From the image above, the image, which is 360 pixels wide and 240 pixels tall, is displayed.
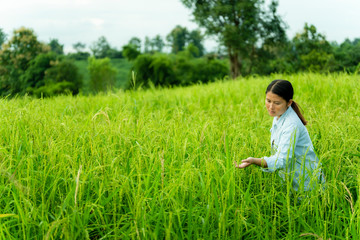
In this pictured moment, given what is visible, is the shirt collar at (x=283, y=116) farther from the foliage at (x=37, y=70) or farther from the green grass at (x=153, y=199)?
the foliage at (x=37, y=70)

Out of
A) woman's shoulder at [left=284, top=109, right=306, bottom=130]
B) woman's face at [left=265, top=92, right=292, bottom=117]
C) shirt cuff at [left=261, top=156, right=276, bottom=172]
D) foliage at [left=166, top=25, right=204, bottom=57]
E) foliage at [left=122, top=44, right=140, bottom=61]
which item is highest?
foliage at [left=166, top=25, right=204, bottom=57]

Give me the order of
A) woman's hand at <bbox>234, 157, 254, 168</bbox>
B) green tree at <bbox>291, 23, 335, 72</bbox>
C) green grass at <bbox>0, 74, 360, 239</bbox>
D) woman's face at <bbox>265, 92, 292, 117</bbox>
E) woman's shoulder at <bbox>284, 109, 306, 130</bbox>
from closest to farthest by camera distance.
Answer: green grass at <bbox>0, 74, 360, 239</bbox> → woman's hand at <bbox>234, 157, 254, 168</bbox> → woman's shoulder at <bbox>284, 109, 306, 130</bbox> → woman's face at <bbox>265, 92, 292, 117</bbox> → green tree at <bbox>291, 23, 335, 72</bbox>

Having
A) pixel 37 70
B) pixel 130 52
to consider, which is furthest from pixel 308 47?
pixel 37 70

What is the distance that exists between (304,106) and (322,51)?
34.5m

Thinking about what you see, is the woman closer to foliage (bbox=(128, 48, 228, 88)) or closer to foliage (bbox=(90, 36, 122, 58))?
foliage (bbox=(128, 48, 228, 88))

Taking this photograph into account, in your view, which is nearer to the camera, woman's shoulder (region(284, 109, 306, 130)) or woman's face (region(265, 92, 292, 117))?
woman's shoulder (region(284, 109, 306, 130))

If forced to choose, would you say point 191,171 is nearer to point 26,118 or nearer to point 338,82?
point 26,118

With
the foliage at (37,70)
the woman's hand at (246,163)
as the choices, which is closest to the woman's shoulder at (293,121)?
the woman's hand at (246,163)

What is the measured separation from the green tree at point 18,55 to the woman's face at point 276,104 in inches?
1482

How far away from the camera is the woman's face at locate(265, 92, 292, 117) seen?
9.09ft

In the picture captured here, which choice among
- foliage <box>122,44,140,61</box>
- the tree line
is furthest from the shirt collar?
foliage <box>122,44,140,61</box>

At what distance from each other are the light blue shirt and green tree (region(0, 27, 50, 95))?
37.8 meters

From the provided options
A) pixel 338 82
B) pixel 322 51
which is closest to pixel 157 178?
pixel 338 82

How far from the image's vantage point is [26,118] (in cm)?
344
